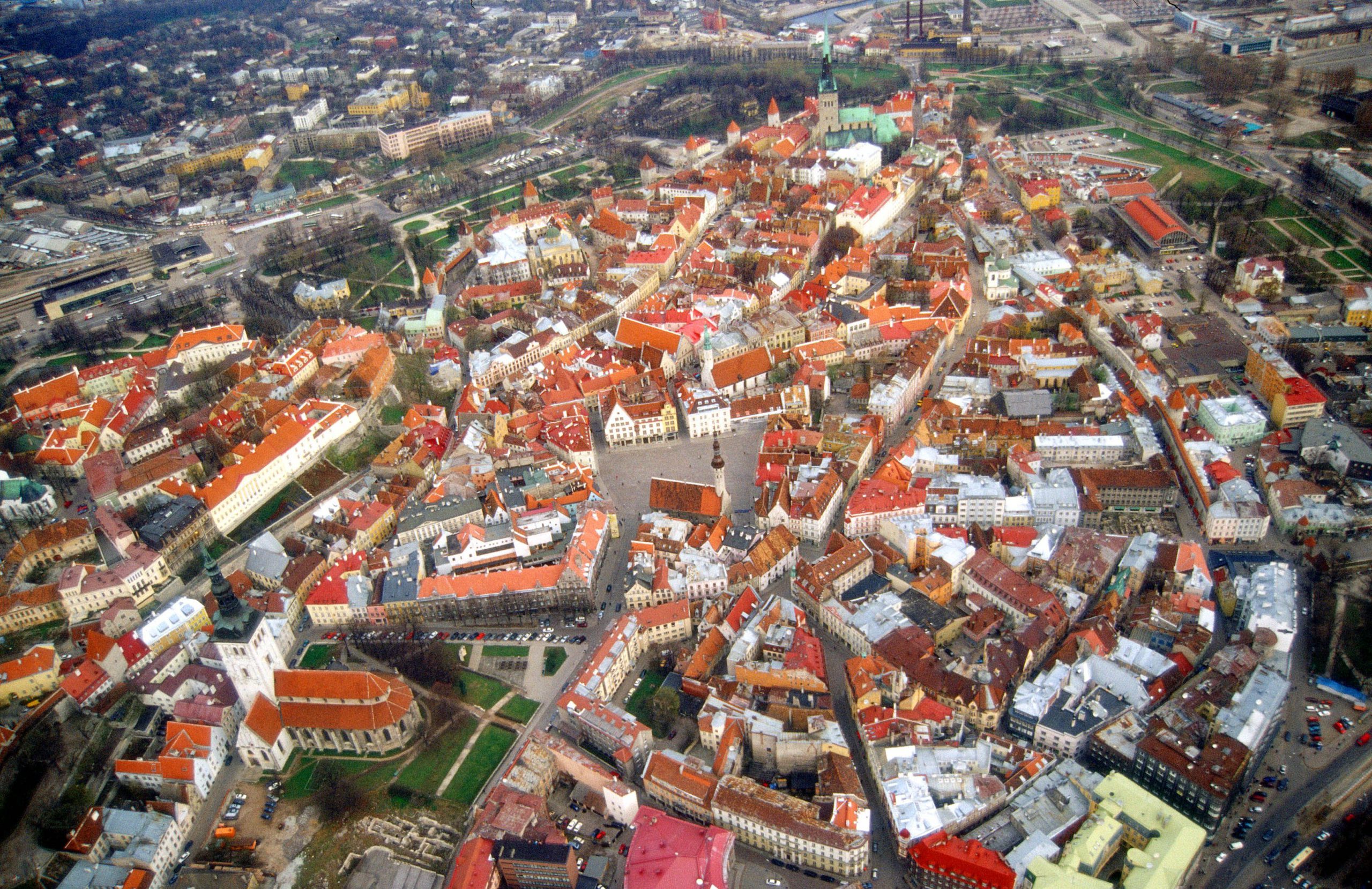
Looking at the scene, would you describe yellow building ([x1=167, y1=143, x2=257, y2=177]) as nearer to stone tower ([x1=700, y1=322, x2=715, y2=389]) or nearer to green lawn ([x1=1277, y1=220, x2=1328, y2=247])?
stone tower ([x1=700, y1=322, x2=715, y2=389])

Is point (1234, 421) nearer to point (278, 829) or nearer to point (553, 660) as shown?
point (553, 660)

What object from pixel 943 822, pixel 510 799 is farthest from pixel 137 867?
pixel 943 822

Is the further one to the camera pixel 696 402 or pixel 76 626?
pixel 696 402

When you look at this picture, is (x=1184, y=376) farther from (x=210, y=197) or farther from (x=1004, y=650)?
(x=210, y=197)

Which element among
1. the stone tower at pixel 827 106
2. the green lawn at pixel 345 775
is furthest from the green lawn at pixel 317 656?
the stone tower at pixel 827 106

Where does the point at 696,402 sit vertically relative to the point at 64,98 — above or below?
below

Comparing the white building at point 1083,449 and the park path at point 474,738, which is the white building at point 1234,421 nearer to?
the white building at point 1083,449

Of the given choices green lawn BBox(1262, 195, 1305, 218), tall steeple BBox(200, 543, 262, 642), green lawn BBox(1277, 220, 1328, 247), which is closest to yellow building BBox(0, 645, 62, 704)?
tall steeple BBox(200, 543, 262, 642)
